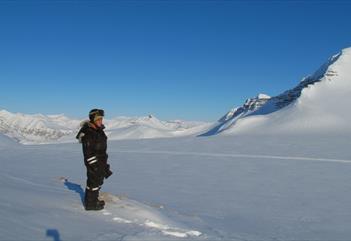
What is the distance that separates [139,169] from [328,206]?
9.62 meters

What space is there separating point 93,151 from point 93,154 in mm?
58

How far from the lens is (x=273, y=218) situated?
33.5ft

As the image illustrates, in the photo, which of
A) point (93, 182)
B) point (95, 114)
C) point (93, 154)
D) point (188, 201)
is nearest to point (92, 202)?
point (93, 182)

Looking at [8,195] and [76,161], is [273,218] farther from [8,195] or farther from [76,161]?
[76,161]

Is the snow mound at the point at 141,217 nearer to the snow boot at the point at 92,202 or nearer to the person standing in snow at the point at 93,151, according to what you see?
the snow boot at the point at 92,202

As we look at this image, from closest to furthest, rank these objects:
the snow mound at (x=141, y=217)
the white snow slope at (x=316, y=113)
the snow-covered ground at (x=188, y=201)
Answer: the snow-covered ground at (x=188, y=201), the snow mound at (x=141, y=217), the white snow slope at (x=316, y=113)

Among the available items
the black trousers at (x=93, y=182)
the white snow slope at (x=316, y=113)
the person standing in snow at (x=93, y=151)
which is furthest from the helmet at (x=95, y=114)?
the white snow slope at (x=316, y=113)

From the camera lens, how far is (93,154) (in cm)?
794

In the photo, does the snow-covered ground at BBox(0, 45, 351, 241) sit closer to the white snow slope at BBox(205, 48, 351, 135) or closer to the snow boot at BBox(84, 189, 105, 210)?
the snow boot at BBox(84, 189, 105, 210)

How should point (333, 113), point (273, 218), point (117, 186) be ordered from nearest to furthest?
point (273, 218)
point (117, 186)
point (333, 113)

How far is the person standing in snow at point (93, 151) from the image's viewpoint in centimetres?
786

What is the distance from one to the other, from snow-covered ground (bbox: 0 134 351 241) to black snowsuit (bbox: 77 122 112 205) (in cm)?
43

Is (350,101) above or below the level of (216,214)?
above

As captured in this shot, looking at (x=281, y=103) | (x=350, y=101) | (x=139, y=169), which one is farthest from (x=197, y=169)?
(x=281, y=103)
